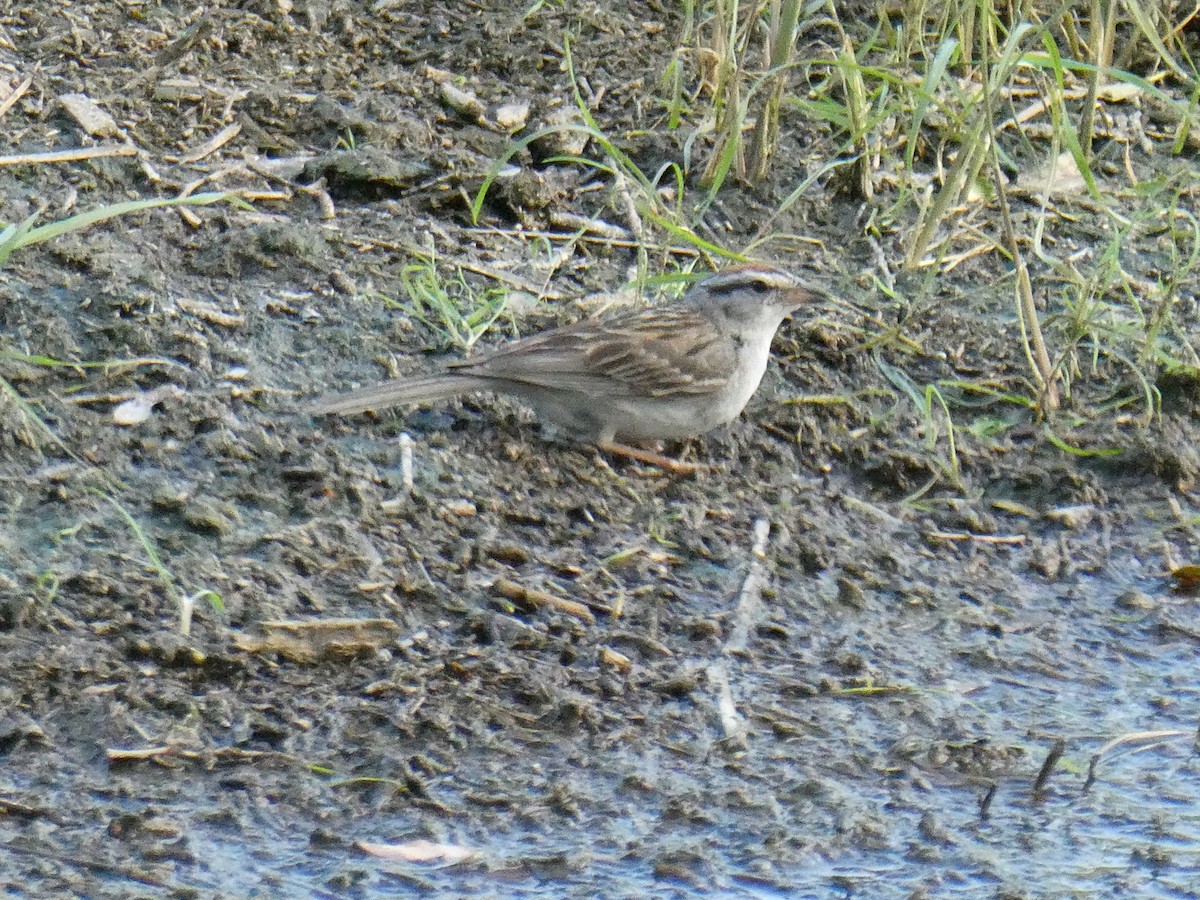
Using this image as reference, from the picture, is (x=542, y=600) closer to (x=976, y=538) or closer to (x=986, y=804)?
(x=986, y=804)

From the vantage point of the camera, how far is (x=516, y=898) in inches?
159

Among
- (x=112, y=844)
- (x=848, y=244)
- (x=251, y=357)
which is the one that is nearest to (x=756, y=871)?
(x=112, y=844)

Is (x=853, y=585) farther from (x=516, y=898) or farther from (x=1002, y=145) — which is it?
(x=1002, y=145)

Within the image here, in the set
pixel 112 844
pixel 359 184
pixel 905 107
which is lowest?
pixel 112 844

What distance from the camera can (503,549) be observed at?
5.37 meters

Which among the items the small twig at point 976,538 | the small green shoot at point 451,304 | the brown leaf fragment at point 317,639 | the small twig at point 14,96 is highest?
the small twig at point 14,96

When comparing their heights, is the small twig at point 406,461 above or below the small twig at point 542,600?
above

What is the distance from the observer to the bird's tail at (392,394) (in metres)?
5.77

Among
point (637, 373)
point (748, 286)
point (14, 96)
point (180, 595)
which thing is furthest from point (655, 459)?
point (14, 96)

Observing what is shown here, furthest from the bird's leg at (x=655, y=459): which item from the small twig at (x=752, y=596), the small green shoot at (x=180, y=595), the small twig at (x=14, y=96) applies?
the small twig at (x=14, y=96)

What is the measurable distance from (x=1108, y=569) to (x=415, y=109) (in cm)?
365

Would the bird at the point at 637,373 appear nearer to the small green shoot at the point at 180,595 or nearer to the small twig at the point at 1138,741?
the small green shoot at the point at 180,595

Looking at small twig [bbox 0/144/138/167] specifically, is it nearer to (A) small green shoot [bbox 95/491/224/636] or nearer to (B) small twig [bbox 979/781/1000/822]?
(A) small green shoot [bbox 95/491/224/636]

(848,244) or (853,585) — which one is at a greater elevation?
(848,244)
